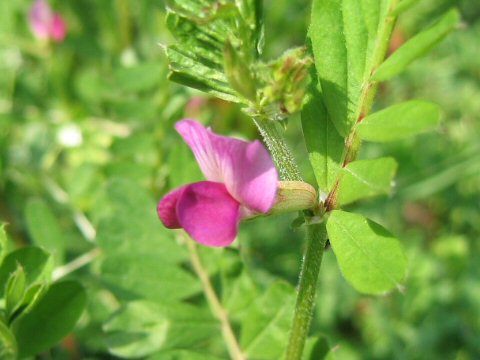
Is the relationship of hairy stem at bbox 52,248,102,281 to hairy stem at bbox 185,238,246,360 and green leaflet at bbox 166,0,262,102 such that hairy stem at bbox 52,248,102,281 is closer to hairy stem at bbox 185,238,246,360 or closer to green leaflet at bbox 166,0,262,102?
hairy stem at bbox 185,238,246,360

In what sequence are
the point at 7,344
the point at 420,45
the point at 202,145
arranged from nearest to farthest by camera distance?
the point at 420,45
the point at 202,145
the point at 7,344

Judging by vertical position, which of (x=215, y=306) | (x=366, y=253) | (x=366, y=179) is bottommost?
(x=215, y=306)

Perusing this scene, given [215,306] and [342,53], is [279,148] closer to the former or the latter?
[342,53]

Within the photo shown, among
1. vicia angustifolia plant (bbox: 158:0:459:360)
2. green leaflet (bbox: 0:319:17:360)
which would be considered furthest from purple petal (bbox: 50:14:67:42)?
vicia angustifolia plant (bbox: 158:0:459:360)

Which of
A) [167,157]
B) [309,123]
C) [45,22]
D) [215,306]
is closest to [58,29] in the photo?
[45,22]

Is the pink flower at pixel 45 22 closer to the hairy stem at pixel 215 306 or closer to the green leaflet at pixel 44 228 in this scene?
the green leaflet at pixel 44 228

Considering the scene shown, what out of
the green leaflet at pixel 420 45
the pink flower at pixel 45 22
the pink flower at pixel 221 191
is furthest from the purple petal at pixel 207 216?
the pink flower at pixel 45 22

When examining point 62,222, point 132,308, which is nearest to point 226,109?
point 62,222
